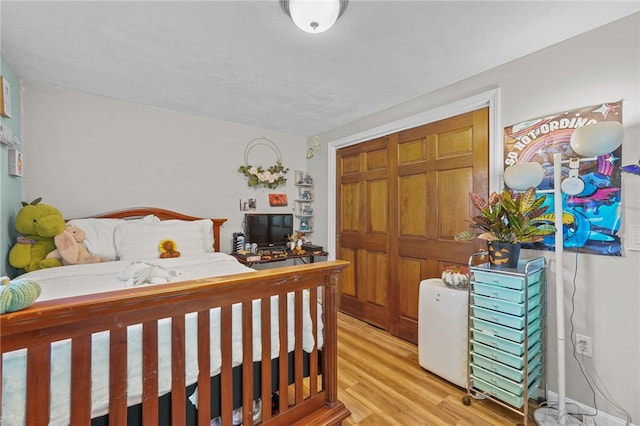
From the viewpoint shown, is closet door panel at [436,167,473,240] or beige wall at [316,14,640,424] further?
closet door panel at [436,167,473,240]

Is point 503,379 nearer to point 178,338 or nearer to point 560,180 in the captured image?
point 560,180

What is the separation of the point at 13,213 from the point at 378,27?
306 centimetres

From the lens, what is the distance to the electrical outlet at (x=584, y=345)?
1643mm

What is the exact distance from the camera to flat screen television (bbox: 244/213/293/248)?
345cm

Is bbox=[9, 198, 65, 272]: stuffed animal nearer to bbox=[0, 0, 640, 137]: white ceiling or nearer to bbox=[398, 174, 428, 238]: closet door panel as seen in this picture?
bbox=[0, 0, 640, 137]: white ceiling

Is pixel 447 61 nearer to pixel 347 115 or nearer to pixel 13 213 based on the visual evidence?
pixel 347 115

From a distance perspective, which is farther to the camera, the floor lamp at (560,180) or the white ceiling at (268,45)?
the white ceiling at (268,45)

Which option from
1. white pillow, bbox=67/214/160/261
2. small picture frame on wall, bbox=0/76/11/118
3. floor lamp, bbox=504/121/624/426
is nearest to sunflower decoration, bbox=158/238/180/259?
white pillow, bbox=67/214/160/261

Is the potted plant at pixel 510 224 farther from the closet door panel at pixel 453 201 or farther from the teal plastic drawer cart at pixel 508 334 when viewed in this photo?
the closet door panel at pixel 453 201

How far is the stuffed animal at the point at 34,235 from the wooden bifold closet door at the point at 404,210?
273 centimetres

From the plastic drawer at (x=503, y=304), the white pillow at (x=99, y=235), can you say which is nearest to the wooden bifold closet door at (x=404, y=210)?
the plastic drawer at (x=503, y=304)

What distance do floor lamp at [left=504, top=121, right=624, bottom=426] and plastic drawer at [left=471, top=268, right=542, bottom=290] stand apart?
0.17 m

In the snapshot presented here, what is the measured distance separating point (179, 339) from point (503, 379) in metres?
1.85

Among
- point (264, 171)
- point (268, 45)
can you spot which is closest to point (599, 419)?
point (268, 45)
